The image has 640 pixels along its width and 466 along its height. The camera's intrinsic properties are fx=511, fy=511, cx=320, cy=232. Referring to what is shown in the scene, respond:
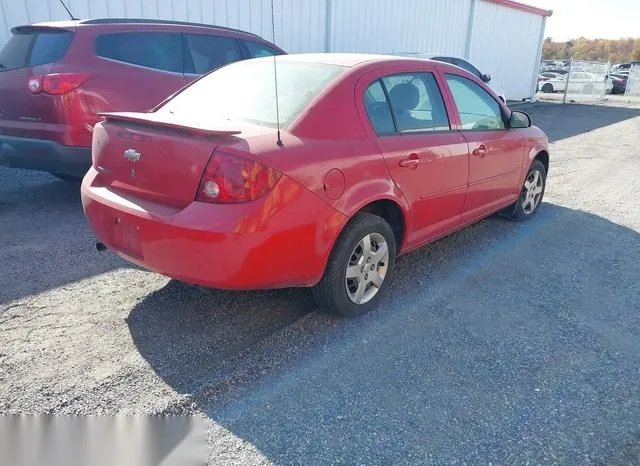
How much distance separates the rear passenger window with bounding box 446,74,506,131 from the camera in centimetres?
417

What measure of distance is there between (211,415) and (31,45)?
4.64 metres

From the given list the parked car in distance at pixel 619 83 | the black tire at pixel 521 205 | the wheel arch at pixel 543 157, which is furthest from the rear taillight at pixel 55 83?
the parked car in distance at pixel 619 83

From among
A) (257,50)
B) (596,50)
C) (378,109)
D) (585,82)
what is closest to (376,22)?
(257,50)

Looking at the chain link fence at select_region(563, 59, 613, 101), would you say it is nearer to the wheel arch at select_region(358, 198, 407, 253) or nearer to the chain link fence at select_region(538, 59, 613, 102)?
the chain link fence at select_region(538, 59, 613, 102)

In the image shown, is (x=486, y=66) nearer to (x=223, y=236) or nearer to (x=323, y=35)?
(x=323, y=35)

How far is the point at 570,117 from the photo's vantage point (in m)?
17.7

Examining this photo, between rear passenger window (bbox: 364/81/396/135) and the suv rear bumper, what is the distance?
3077mm

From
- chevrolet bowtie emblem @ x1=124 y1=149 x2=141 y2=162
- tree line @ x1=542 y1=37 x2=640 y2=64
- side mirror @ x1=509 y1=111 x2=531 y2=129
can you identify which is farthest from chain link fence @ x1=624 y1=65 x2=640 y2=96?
tree line @ x1=542 y1=37 x2=640 y2=64

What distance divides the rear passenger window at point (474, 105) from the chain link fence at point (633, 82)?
3218 cm

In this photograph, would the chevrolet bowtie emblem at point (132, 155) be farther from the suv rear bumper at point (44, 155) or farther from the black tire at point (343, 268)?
the suv rear bumper at point (44, 155)

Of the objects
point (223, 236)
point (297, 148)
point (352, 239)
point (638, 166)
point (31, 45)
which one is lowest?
point (638, 166)

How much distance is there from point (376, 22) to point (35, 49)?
1004 centimetres

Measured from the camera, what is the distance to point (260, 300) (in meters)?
3.58

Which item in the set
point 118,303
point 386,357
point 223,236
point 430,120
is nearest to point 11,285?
point 118,303
